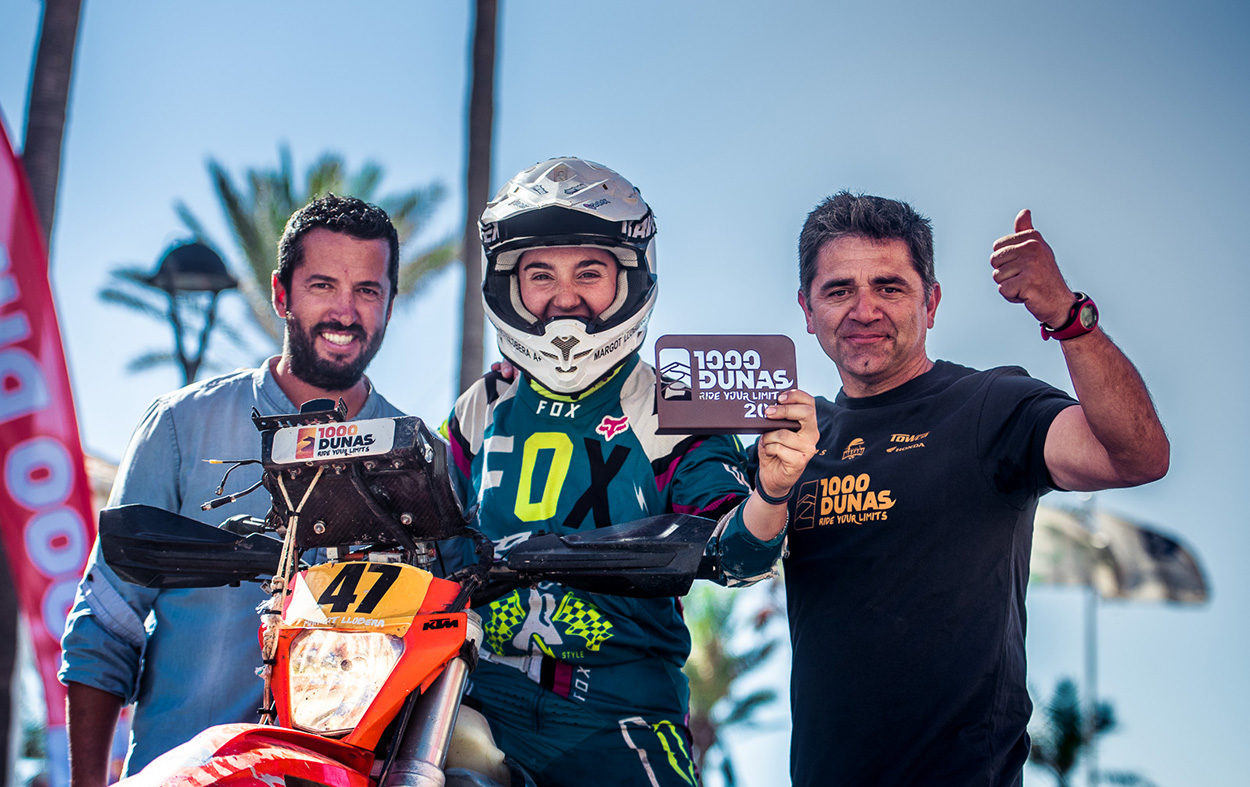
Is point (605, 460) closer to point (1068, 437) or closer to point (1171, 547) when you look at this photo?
point (1068, 437)

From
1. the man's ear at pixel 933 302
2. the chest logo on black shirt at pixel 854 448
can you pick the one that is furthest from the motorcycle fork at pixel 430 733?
the man's ear at pixel 933 302

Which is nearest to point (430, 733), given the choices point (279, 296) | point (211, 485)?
point (211, 485)

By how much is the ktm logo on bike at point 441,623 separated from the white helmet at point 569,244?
4.66 ft

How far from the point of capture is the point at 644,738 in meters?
3.28

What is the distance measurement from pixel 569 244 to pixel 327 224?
134 centimetres

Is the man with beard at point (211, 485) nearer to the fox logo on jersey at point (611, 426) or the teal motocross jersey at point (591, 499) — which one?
the teal motocross jersey at point (591, 499)

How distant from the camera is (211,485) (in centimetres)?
411

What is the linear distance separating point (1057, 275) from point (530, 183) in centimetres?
185

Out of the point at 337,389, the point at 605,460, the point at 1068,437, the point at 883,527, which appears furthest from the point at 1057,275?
the point at 337,389

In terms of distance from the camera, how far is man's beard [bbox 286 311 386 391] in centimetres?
454

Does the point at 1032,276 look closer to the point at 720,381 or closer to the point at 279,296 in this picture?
the point at 720,381

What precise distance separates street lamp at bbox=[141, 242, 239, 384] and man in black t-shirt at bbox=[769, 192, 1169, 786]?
6355 millimetres

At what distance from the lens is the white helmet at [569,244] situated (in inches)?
150

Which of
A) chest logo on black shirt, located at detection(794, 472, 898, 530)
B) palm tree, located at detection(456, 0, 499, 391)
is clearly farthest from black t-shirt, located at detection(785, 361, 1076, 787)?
palm tree, located at detection(456, 0, 499, 391)
